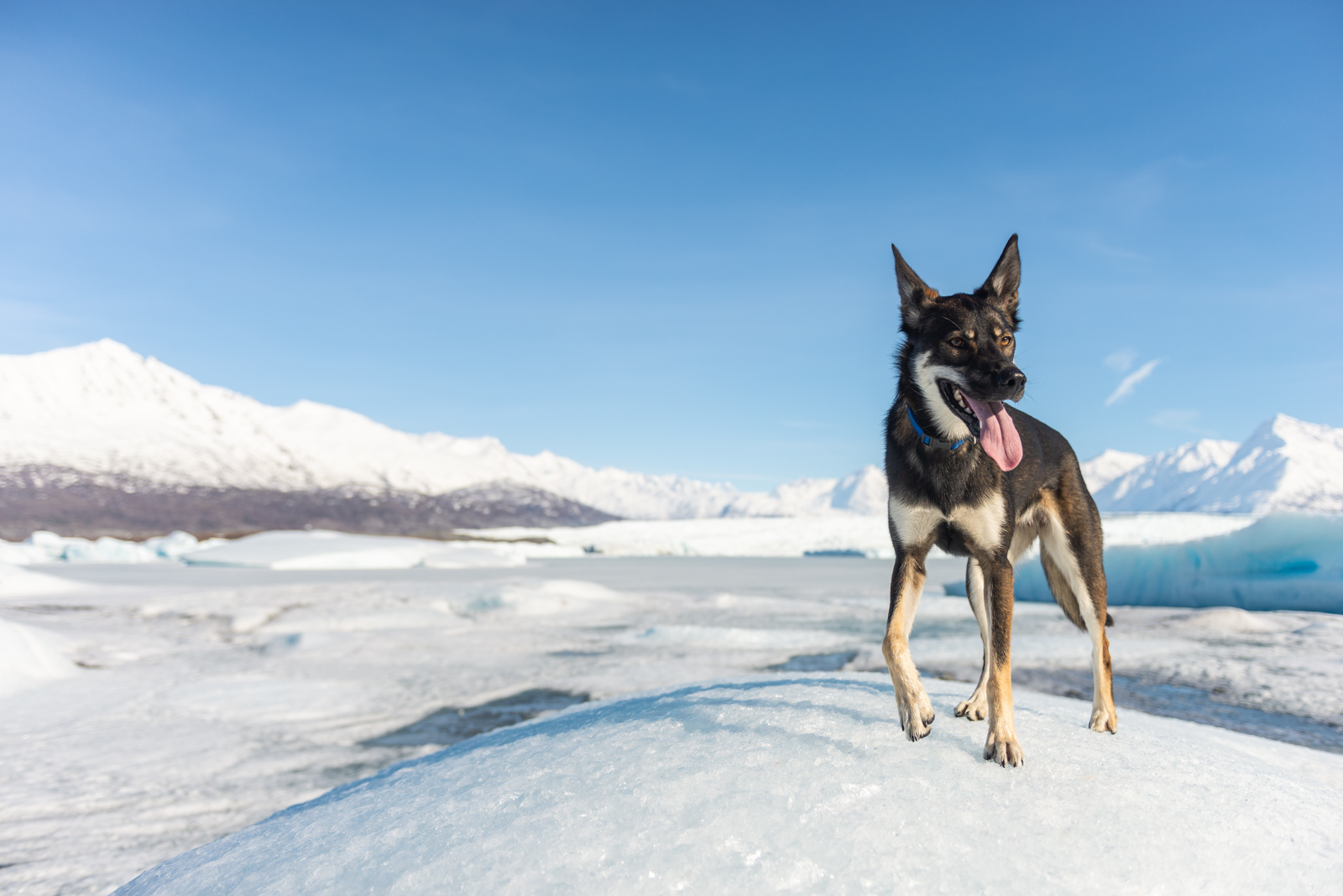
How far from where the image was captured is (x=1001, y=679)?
2.97 metres

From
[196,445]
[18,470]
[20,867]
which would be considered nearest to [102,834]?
[20,867]

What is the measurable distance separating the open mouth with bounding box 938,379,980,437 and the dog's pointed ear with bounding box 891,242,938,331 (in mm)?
419

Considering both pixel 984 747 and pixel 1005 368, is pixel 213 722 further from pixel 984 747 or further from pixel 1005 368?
pixel 1005 368

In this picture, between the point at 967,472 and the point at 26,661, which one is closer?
the point at 967,472

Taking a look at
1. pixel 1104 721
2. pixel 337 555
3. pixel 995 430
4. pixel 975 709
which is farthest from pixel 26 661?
pixel 337 555

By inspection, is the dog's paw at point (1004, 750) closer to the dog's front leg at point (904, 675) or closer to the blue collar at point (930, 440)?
the dog's front leg at point (904, 675)

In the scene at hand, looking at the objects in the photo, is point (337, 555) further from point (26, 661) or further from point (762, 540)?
point (762, 540)

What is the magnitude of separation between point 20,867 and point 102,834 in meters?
0.46

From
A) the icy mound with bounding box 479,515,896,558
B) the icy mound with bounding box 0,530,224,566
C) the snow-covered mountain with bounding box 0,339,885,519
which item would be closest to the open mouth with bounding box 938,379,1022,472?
the icy mound with bounding box 0,530,224,566

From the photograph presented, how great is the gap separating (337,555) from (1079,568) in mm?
35525

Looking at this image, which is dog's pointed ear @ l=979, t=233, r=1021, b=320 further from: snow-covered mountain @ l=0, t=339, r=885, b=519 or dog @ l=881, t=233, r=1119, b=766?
snow-covered mountain @ l=0, t=339, r=885, b=519

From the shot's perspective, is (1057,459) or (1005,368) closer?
(1005,368)

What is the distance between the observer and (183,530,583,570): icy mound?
33219 millimetres

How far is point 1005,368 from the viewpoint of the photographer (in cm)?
283
